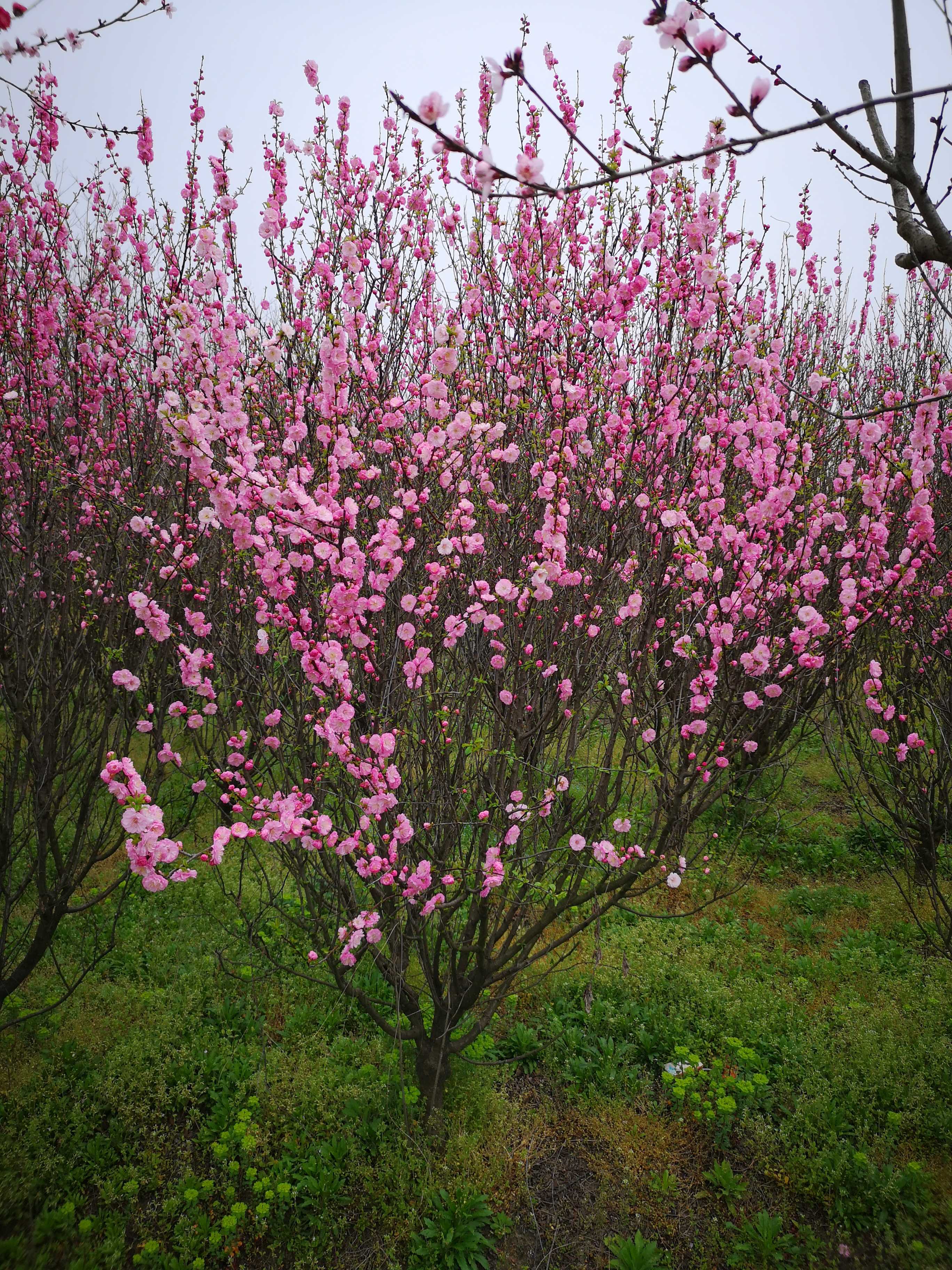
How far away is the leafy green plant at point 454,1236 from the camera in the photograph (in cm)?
280

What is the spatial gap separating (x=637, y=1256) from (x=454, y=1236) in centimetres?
77

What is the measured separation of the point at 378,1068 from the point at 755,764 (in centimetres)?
437

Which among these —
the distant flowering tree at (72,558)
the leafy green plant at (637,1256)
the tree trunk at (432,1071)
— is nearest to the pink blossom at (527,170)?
the distant flowering tree at (72,558)

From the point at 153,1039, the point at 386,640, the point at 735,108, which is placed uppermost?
the point at 735,108

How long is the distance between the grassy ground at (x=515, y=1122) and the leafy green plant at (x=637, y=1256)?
0.07 ft

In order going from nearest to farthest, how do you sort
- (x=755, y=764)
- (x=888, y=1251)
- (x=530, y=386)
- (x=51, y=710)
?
(x=888, y=1251) < (x=51, y=710) < (x=530, y=386) < (x=755, y=764)

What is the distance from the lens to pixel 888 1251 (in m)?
2.83

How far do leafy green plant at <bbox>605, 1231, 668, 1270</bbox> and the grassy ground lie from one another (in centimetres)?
2

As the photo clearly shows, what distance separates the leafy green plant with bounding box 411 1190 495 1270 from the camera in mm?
2803

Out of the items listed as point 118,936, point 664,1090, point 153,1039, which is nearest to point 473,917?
point 664,1090

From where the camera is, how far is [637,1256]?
109 inches

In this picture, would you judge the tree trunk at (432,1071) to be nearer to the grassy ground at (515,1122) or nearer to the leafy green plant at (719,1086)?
the grassy ground at (515,1122)

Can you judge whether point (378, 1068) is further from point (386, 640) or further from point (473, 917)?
point (386, 640)

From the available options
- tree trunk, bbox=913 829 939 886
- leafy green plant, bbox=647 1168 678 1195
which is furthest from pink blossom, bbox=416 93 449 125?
tree trunk, bbox=913 829 939 886
